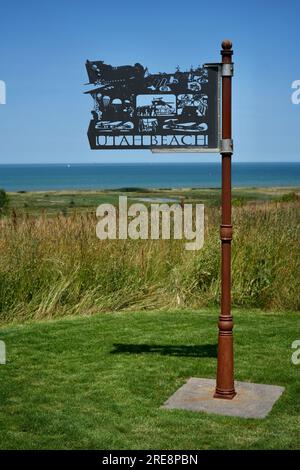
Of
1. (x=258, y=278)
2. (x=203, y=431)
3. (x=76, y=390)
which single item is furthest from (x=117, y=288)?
(x=203, y=431)

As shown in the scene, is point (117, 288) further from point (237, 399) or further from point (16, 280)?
point (237, 399)

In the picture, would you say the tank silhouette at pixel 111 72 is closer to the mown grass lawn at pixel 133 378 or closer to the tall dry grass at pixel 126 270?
the mown grass lawn at pixel 133 378

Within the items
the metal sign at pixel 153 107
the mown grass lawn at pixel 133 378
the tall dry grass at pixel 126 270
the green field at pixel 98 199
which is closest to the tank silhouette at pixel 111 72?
the metal sign at pixel 153 107

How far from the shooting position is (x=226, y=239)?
5.00 metres

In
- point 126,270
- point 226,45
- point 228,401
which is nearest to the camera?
point 226,45

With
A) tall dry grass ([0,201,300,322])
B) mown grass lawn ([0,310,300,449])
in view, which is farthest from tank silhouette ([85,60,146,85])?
tall dry grass ([0,201,300,322])

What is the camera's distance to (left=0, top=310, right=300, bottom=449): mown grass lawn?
4391 millimetres

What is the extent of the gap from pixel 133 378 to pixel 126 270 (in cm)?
382

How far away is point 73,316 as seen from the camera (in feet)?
28.3

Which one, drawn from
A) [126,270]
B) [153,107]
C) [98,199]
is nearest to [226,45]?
[153,107]

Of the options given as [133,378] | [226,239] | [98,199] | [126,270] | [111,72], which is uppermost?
[111,72]

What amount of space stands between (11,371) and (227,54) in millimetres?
3320

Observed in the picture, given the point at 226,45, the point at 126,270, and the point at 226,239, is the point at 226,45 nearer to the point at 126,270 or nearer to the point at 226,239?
the point at 226,239
